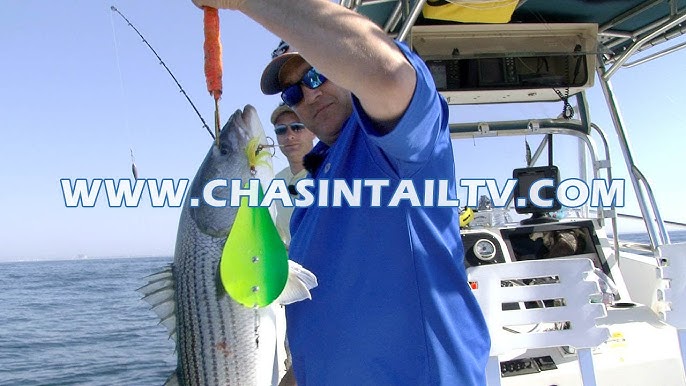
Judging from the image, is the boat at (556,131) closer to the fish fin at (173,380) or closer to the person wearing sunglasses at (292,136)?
the person wearing sunglasses at (292,136)

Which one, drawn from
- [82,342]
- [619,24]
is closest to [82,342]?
[82,342]

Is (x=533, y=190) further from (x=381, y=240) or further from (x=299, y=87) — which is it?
(x=381, y=240)

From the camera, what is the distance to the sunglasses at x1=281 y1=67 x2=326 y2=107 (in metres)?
1.89

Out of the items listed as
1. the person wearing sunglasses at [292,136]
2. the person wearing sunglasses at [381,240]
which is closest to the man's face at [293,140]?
the person wearing sunglasses at [292,136]

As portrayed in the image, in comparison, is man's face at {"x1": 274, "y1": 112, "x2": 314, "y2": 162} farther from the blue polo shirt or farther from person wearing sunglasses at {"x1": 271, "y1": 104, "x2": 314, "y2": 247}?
the blue polo shirt

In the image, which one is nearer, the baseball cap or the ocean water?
the baseball cap

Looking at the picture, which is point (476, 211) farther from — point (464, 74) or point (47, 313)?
point (47, 313)

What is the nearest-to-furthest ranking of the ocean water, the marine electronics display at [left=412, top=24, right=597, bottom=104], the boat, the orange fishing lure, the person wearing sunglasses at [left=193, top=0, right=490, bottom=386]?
the person wearing sunglasses at [left=193, top=0, right=490, bottom=386] < the orange fishing lure < the boat < the marine electronics display at [left=412, top=24, right=597, bottom=104] < the ocean water

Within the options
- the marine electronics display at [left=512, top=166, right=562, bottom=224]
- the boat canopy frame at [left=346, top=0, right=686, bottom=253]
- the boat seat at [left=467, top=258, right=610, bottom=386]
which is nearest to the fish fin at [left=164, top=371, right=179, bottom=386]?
A: the boat seat at [left=467, top=258, right=610, bottom=386]

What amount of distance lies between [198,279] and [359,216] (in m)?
0.53

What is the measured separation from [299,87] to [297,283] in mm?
746

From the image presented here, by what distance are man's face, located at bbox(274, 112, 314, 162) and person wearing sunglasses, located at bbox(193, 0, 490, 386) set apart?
98.8 inches

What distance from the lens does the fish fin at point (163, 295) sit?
174 cm

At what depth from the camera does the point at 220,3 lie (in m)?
1.40
